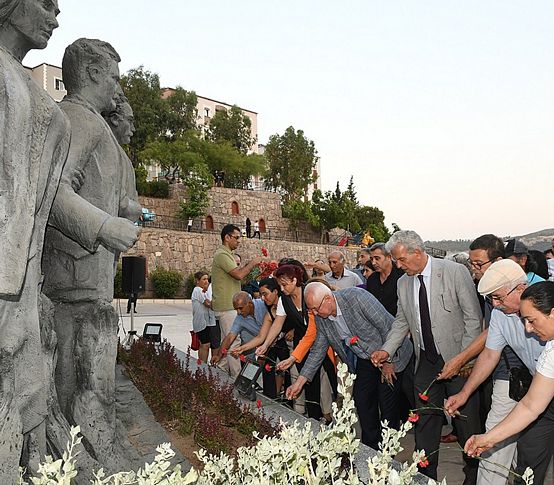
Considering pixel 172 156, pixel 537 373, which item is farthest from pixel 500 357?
pixel 172 156

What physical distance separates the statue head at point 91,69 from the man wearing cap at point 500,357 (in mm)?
2481

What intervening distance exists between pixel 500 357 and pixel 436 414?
766 mm

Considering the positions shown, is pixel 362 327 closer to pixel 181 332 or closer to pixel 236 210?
pixel 181 332

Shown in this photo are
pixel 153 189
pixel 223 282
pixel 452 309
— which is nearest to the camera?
pixel 452 309

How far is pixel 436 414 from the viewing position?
4.78 metres

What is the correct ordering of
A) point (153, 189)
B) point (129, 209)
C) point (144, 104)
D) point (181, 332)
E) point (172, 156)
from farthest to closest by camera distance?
point (144, 104)
point (172, 156)
point (153, 189)
point (181, 332)
point (129, 209)

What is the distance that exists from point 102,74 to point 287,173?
55936 millimetres

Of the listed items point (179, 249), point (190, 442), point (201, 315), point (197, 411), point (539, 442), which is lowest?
point (190, 442)

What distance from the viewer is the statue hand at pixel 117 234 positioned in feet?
9.30

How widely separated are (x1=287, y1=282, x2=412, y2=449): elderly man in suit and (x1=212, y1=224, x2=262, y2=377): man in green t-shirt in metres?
2.45

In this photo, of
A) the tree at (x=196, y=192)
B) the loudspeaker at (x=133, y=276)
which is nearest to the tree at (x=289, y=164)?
the tree at (x=196, y=192)

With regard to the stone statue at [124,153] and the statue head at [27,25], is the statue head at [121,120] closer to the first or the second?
the stone statue at [124,153]

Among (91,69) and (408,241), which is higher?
(91,69)

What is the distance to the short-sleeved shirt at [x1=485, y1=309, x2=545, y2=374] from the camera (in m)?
3.89
